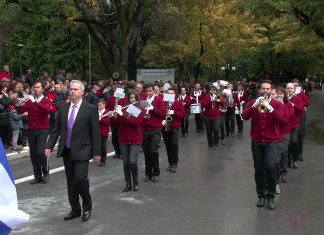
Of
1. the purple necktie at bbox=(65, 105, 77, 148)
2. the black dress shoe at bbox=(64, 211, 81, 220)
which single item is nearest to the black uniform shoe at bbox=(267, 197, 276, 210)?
the black dress shoe at bbox=(64, 211, 81, 220)

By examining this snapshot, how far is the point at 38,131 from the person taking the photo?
1001 centimetres

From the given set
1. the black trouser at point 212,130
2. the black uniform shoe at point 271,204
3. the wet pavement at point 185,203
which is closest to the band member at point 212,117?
the black trouser at point 212,130

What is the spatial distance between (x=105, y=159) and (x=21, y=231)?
5654 mm

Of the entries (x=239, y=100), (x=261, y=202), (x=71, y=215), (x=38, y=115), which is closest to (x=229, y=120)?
(x=239, y=100)

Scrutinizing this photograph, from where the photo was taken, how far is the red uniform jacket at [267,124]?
802 centimetres

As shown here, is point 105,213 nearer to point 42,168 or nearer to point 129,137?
point 129,137

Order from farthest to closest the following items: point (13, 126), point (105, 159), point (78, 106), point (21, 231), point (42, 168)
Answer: point (13, 126) → point (105, 159) → point (42, 168) → point (78, 106) → point (21, 231)

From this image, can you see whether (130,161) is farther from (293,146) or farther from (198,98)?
(198,98)

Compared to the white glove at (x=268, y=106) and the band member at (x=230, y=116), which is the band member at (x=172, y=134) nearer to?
the white glove at (x=268, y=106)

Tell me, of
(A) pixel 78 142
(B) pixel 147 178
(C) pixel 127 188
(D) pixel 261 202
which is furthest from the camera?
(B) pixel 147 178

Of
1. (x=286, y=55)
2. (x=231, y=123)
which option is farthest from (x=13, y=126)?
(x=286, y=55)

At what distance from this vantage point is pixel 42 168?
10.1m

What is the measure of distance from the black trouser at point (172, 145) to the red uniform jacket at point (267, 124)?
3.46 metres

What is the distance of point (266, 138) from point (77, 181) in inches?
113
